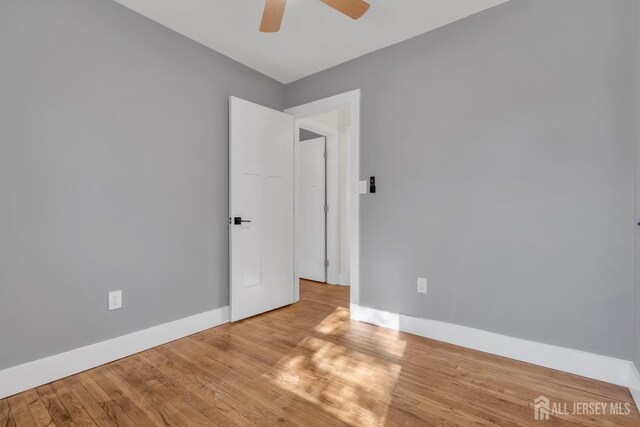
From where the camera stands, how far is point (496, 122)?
2.18m

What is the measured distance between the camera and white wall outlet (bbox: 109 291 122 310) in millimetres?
2102

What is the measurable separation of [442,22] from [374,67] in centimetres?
63

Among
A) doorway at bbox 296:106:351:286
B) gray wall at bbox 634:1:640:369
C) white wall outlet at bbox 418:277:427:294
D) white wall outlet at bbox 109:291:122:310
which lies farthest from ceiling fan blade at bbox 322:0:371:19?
white wall outlet at bbox 109:291:122:310

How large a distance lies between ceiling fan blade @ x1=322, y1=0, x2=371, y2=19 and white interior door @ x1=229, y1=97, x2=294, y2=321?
51.4 inches

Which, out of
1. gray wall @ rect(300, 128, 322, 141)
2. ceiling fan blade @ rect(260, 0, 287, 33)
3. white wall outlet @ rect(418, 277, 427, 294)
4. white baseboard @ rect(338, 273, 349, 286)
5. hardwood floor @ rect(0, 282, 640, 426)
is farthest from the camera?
gray wall @ rect(300, 128, 322, 141)

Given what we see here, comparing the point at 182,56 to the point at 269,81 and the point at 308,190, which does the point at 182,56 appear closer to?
the point at 269,81

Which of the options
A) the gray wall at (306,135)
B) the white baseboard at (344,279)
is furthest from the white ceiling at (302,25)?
the white baseboard at (344,279)

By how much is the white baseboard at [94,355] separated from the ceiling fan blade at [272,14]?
7.54 ft

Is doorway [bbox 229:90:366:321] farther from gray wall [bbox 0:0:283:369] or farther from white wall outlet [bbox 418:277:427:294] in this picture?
white wall outlet [bbox 418:277:427:294]

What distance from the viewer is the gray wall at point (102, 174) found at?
1739 mm

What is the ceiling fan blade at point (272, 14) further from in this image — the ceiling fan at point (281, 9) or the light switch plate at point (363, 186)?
the light switch plate at point (363, 186)

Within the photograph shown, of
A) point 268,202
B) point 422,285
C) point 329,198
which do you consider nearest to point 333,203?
point 329,198

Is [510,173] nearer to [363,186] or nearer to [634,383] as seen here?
[363,186]

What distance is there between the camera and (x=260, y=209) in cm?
302
